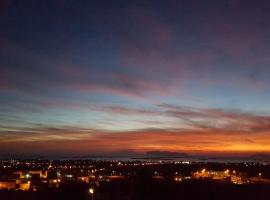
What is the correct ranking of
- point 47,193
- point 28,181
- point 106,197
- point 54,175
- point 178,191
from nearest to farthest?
point 106,197
point 47,193
point 178,191
point 28,181
point 54,175

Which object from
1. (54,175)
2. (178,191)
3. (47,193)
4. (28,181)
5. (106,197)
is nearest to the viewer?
(106,197)

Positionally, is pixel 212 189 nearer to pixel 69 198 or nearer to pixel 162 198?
pixel 162 198

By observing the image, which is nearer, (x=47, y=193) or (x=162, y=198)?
(x=162, y=198)

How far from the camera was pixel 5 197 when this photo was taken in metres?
40.9

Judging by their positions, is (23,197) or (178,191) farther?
(178,191)

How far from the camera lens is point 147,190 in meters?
46.9

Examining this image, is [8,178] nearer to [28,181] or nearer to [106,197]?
[28,181]

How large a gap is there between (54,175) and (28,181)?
53.0 feet

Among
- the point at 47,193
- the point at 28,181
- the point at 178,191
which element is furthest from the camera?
the point at 28,181

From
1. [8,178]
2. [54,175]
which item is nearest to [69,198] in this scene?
[8,178]

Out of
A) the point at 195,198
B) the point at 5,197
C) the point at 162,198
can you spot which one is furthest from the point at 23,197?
the point at 195,198

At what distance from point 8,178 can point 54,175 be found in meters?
14.7

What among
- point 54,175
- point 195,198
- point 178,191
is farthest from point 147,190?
point 54,175

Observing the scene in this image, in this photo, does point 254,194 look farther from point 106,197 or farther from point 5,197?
point 5,197
